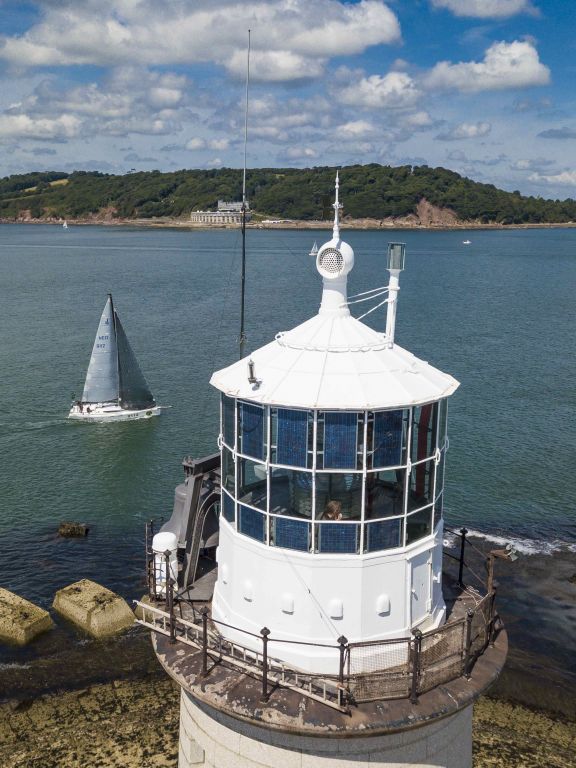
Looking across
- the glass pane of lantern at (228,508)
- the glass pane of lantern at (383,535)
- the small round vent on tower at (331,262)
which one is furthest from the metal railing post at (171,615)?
the small round vent on tower at (331,262)

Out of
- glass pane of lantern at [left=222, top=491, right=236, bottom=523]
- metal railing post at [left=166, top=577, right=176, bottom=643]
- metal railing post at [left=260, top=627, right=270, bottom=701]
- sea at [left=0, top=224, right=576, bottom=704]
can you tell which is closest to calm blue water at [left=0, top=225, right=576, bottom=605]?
sea at [left=0, top=224, right=576, bottom=704]

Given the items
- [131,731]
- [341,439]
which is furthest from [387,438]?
[131,731]

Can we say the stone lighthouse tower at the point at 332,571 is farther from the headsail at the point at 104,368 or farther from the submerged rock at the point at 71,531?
the headsail at the point at 104,368

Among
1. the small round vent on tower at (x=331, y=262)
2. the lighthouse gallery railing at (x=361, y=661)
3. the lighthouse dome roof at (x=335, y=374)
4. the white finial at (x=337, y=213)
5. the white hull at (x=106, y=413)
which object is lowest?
the white hull at (x=106, y=413)

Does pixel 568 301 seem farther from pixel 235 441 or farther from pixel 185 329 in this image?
pixel 235 441

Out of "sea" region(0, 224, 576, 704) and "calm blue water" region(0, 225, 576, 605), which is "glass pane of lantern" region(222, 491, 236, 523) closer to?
"sea" region(0, 224, 576, 704)

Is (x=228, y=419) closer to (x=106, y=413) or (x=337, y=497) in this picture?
(x=337, y=497)
